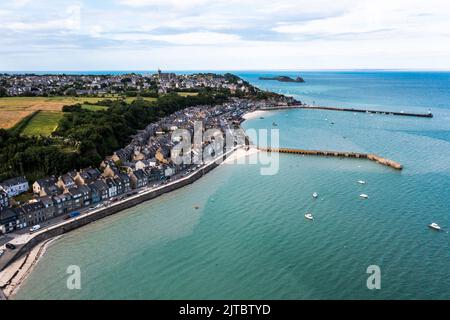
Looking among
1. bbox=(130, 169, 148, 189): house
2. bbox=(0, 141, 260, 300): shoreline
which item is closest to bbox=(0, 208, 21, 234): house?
bbox=(0, 141, 260, 300): shoreline

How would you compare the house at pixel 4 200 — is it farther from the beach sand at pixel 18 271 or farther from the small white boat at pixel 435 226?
the small white boat at pixel 435 226

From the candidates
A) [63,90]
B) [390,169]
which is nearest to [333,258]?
[390,169]

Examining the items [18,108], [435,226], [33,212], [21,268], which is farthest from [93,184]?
[18,108]

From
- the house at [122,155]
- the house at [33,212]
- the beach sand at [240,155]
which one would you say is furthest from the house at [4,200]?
the beach sand at [240,155]

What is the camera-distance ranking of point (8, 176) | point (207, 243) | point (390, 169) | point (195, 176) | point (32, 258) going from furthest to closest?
point (390, 169) < point (195, 176) < point (8, 176) < point (207, 243) < point (32, 258)

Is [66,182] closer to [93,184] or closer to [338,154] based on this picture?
[93,184]
